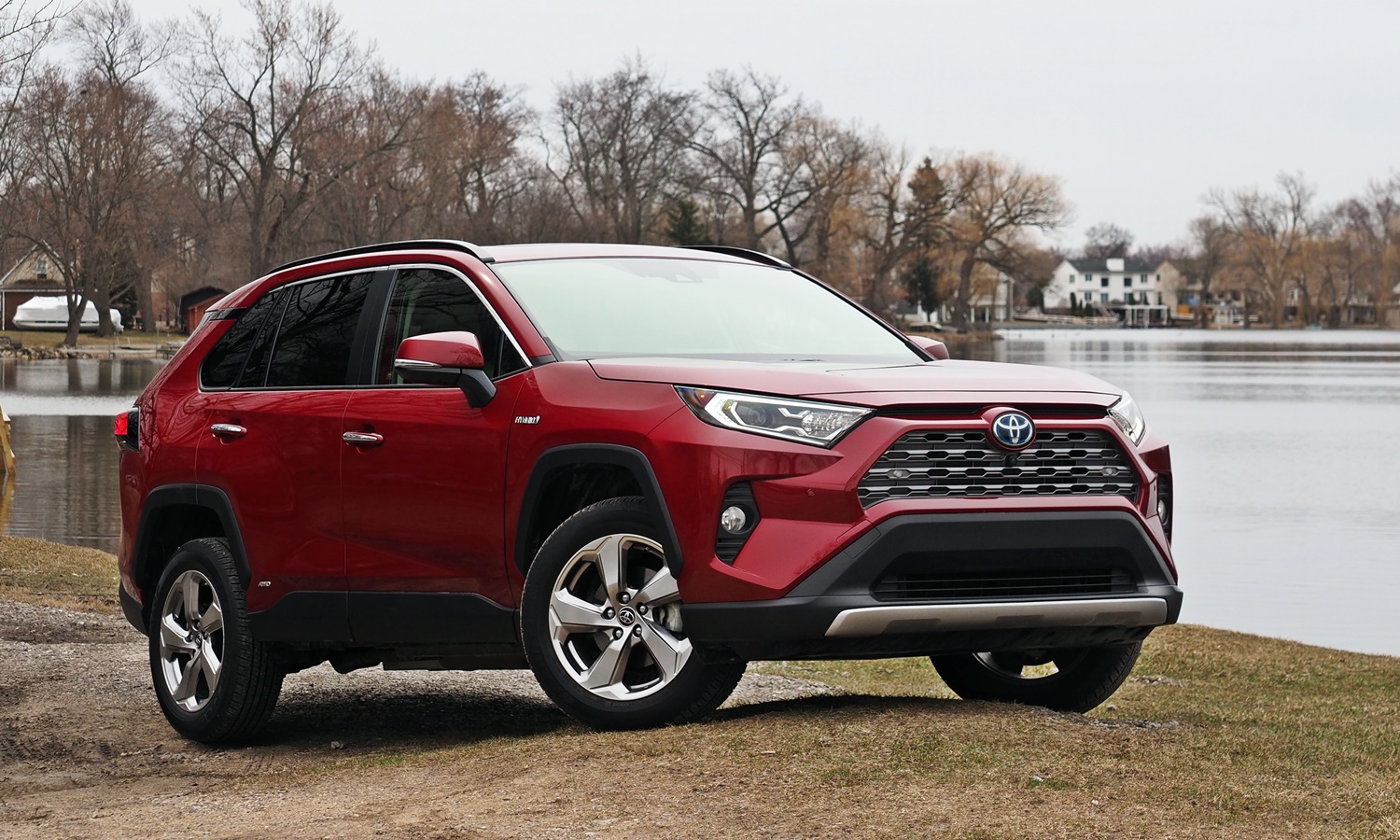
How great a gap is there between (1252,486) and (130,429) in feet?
75.8

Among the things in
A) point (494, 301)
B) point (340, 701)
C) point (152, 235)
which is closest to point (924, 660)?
point (340, 701)

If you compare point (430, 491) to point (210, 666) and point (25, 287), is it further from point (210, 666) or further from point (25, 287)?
point (25, 287)

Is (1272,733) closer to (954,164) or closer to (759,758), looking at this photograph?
(759,758)

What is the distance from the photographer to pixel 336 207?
7694cm

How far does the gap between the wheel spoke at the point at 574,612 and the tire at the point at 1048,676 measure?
6.75ft

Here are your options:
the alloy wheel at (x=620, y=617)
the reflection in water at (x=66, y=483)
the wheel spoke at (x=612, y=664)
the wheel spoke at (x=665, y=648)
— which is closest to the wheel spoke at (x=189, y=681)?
the alloy wheel at (x=620, y=617)

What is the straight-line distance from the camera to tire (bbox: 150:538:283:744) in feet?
23.7

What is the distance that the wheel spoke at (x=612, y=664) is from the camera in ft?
19.4

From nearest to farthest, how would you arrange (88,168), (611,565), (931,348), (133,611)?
(611,565)
(931,348)
(133,611)
(88,168)

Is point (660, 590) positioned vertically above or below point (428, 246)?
below

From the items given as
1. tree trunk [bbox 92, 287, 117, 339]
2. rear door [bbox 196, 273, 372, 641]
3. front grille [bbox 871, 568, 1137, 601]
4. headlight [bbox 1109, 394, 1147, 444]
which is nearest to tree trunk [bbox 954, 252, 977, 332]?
tree trunk [bbox 92, 287, 117, 339]

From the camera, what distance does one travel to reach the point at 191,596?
7.52m

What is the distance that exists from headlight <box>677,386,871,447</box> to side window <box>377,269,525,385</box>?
3.38ft

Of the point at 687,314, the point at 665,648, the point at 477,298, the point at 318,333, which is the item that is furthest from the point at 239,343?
the point at 665,648
